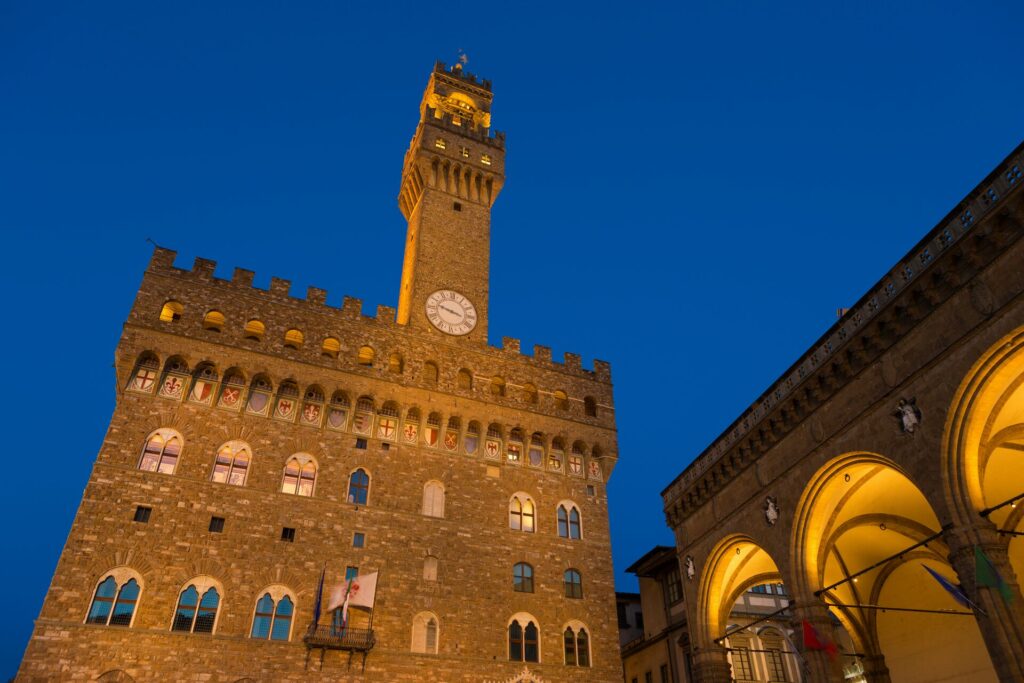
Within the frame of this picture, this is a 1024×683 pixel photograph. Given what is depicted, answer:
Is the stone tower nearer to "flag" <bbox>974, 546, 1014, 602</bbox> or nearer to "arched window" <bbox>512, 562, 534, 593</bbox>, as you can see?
"arched window" <bbox>512, 562, 534, 593</bbox>

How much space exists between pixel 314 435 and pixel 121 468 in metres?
6.70

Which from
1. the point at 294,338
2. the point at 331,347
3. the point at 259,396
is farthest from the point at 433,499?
the point at 294,338

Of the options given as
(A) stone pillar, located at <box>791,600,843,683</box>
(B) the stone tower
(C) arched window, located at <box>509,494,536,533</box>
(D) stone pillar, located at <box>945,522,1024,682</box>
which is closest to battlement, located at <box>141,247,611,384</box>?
(B) the stone tower

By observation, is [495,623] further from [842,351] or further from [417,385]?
[842,351]

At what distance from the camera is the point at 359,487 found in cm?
2834

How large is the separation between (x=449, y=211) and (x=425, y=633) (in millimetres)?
20530

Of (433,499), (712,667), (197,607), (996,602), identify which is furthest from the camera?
(433,499)

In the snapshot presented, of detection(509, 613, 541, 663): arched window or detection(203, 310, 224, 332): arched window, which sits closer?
Answer: detection(509, 613, 541, 663): arched window

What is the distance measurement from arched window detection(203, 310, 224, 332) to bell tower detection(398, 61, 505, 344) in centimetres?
801

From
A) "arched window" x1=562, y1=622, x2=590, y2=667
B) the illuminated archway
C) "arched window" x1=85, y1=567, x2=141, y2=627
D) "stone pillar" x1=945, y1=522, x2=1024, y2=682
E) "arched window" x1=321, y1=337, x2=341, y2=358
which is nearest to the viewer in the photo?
"stone pillar" x1=945, y1=522, x2=1024, y2=682

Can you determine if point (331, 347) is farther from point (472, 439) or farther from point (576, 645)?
point (576, 645)

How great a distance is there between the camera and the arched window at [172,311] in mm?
28172

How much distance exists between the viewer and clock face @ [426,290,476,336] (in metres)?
33.5

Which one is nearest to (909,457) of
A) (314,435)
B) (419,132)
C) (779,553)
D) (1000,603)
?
(1000,603)
